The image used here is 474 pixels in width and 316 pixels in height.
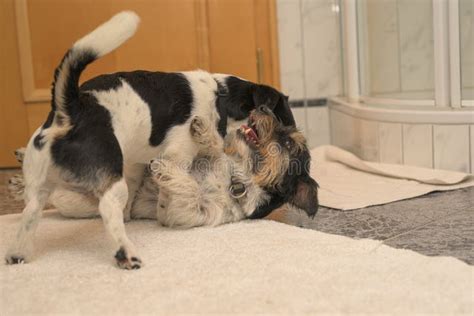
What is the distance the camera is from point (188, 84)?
206 cm

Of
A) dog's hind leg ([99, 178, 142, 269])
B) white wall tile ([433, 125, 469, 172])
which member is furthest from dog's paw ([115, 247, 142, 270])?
white wall tile ([433, 125, 469, 172])

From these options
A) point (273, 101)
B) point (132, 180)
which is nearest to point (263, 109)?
point (273, 101)

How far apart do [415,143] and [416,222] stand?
0.84 metres

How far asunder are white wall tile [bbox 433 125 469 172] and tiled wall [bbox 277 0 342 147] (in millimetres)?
944

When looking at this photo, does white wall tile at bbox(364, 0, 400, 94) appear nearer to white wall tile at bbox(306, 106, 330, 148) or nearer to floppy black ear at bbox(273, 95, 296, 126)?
white wall tile at bbox(306, 106, 330, 148)

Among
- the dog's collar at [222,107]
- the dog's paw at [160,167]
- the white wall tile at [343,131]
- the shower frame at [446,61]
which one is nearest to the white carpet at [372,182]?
the white wall tile at [343,131]

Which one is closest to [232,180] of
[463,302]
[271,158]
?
[271,158]

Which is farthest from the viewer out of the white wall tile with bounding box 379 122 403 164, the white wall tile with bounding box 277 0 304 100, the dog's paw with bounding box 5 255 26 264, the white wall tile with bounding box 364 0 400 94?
the white wall tile with bounding box 277 0 304 100

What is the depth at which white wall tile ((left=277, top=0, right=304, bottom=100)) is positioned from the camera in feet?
11.5

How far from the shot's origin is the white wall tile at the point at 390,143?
9.50 ft

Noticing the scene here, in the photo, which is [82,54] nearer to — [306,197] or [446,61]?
[306,197]

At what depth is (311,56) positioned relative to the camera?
3.55m

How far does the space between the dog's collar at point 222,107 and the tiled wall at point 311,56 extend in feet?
4.75

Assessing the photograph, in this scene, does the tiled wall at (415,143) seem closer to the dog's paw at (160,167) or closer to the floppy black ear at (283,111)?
the floppy black ear at (283,111)
